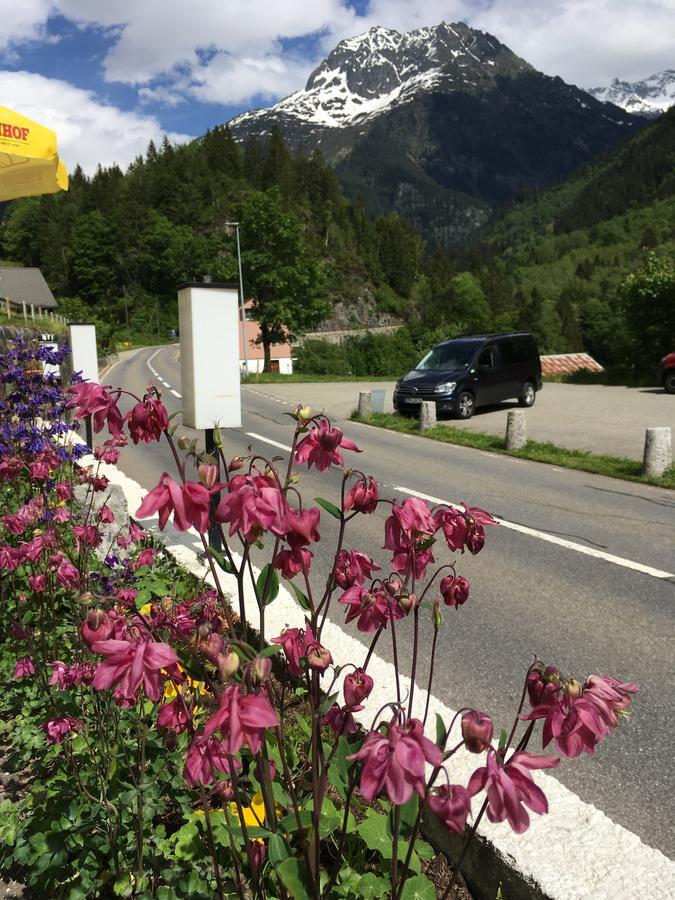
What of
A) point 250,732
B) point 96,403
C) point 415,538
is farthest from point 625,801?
point 96,403

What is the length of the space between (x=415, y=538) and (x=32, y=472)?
2.71m

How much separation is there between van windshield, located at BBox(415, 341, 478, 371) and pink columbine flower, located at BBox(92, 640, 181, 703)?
50.9 feet

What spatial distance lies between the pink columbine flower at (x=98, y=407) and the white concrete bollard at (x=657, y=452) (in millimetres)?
9109

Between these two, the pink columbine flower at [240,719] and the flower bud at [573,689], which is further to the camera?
the flower bud at [573,689]

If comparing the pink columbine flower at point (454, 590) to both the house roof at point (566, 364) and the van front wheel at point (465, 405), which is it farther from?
the house roof at point (566, 364)

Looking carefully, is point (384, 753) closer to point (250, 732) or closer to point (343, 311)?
point (250, 732)

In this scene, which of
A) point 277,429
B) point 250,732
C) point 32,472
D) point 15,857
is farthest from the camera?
point 277,429

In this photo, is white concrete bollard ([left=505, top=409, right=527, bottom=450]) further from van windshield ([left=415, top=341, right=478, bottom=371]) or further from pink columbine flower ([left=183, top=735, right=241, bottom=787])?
pink columbine flower ([left=183, top=735, right=241, bottom=787])

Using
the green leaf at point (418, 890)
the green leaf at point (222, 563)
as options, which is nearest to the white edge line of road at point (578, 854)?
the green leaf at point (418, 890)

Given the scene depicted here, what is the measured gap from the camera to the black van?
15.9 m

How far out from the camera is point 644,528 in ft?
22.7

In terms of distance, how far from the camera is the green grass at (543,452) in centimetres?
958

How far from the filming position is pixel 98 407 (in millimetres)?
1464

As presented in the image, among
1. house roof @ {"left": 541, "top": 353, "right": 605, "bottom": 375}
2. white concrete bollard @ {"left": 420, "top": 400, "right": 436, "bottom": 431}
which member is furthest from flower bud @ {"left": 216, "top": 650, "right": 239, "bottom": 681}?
house roof @ {"left": 541, "top": 353, "right": 605, "bottom": 375}
